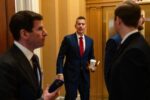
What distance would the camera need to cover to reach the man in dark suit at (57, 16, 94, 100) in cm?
426

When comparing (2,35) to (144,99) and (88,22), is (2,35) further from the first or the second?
(88,22)

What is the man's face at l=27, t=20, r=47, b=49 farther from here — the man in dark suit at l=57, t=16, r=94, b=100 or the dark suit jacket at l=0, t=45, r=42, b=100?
the man in dark suit at l=57, t=16, r=94, b=100

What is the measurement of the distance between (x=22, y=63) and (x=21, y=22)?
262mm

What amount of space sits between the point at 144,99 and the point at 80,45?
253cm

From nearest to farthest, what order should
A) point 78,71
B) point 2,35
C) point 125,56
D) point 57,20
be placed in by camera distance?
point 125,56
point 2,35
point 78,71
point 57,20

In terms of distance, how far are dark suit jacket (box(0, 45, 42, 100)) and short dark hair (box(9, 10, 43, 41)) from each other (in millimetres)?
113

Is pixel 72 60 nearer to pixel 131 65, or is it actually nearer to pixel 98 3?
pixel 98 3

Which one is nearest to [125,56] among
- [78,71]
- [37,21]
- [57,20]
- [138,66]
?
[138,66]

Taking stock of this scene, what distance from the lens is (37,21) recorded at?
197cm

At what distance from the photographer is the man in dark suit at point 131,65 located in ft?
6.01

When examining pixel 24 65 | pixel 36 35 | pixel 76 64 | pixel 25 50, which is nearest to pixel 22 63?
pixel 24 65

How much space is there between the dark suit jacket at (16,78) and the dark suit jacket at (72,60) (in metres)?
2.39

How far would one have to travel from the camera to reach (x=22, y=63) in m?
1.81

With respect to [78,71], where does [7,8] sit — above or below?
above
